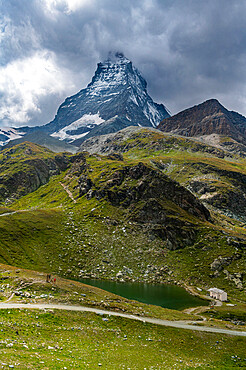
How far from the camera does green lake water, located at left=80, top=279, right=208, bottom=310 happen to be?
77.8 metres

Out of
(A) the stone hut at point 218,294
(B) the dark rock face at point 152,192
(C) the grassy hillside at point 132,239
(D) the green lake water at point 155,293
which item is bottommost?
(D) the green lake water at point 155,293

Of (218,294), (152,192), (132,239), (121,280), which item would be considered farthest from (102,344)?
(152,192)

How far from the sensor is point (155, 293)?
8688 centimetres

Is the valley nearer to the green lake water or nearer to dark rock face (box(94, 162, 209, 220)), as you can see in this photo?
the green lake water

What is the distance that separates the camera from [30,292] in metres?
44.1

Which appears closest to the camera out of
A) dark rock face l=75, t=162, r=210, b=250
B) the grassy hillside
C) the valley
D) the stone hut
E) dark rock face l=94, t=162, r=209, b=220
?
the valley

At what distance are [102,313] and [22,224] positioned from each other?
89.4 meters

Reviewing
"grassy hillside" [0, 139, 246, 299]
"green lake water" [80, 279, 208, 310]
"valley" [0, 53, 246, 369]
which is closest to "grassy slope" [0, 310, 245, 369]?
"valley" [0, 53, 246, 369]

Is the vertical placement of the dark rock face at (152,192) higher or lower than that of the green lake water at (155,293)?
higher

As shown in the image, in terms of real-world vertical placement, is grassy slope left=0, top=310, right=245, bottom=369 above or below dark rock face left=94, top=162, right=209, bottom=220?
below

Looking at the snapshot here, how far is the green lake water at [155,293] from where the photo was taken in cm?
7781

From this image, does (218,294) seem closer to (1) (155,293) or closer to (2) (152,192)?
(1) (155,293)

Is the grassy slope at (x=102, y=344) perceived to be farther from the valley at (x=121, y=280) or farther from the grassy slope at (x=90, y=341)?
the valley at (x=121, y=280)

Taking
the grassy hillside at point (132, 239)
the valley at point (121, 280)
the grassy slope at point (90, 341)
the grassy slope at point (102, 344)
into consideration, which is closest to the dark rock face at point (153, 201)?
the grassy hillside at point (132, 239)
